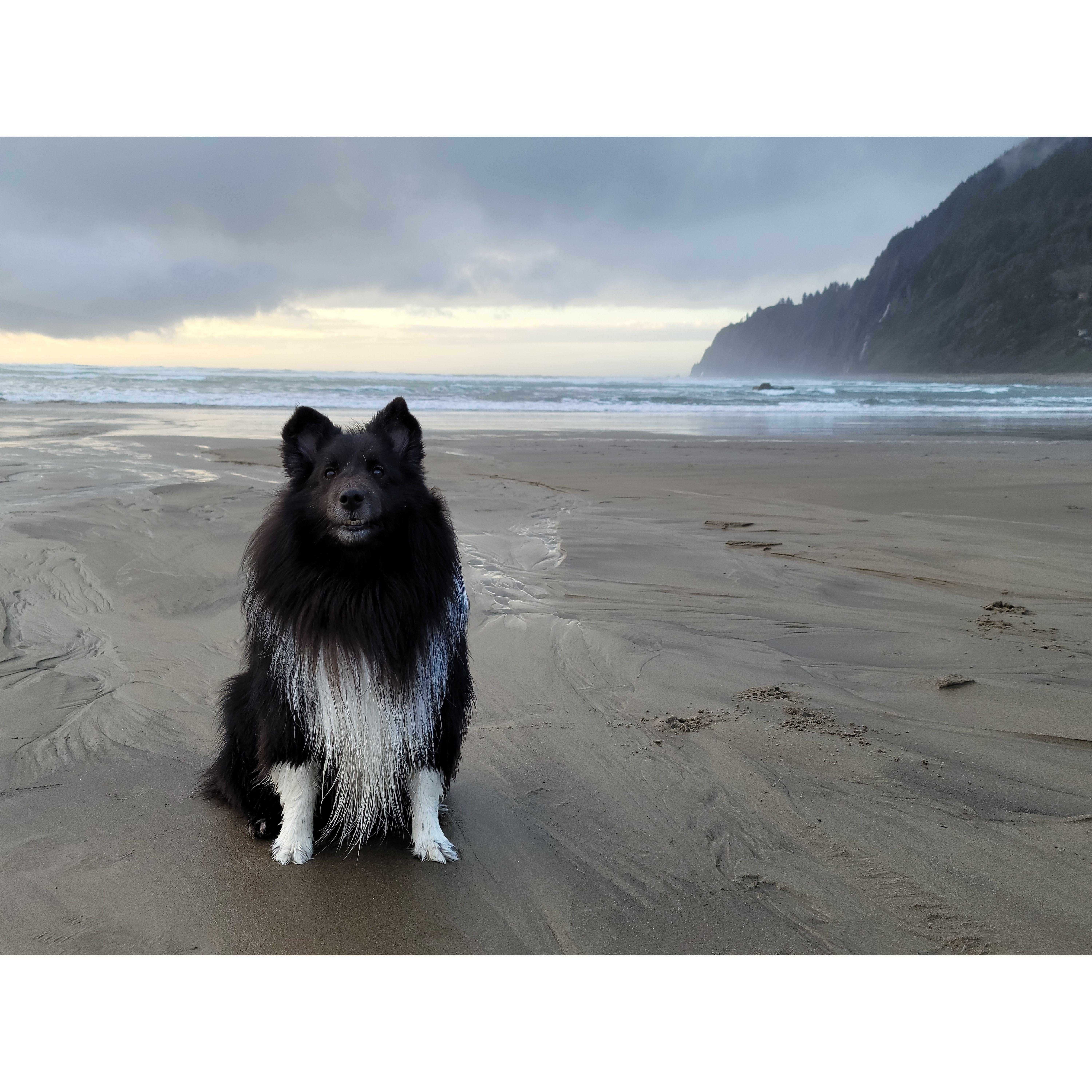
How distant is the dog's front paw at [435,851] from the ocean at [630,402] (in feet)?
51.8

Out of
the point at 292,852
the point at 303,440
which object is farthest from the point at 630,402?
the point at 292,852

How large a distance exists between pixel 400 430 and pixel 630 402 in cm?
2677

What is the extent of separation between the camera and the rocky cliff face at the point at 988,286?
80.6 m

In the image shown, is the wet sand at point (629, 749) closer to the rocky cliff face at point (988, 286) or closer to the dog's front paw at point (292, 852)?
the dog's front paw at point (292, 852)

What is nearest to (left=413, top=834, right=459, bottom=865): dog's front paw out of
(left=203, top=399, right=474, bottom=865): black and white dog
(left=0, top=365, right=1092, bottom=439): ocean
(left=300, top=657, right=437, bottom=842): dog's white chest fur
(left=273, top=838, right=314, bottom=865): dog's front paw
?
(left=203, top=399, right=474, bottom=865): black and white dog

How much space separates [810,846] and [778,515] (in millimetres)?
6052

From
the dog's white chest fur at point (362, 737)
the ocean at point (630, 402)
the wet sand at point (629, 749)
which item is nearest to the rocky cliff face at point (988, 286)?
the ocean at point (630, 402)

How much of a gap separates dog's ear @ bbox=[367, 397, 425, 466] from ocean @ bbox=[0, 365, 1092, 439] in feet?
50.7

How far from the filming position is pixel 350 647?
258cm

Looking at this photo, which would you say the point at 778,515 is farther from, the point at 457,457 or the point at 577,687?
the point at 457,457

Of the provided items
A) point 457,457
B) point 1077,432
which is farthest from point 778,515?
point 1077,432

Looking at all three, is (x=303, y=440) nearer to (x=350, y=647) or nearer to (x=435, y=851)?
(x=350, y=647)

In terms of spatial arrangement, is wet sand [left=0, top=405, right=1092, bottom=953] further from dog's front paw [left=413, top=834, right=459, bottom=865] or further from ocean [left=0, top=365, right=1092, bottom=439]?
ocean [left=0, top=365, right=1092, bottom=439]

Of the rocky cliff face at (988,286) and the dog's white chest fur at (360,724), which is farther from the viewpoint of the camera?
the rocky cliff face at (988,286)
